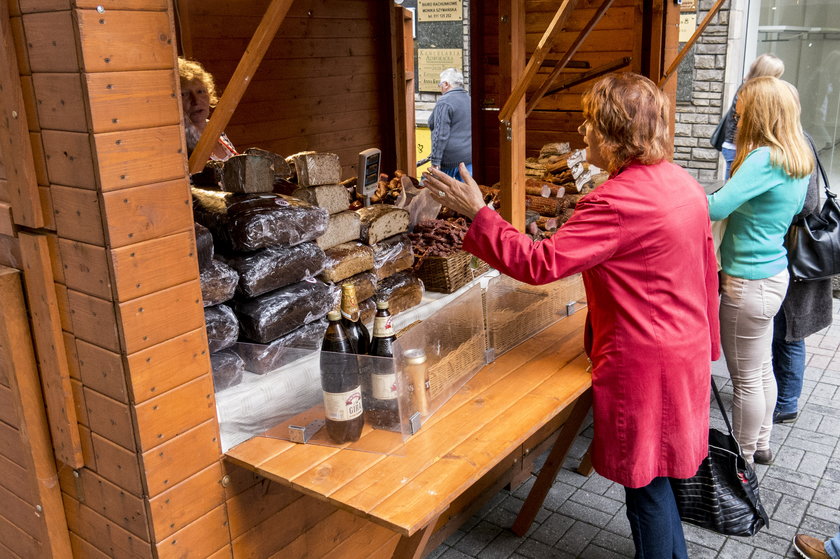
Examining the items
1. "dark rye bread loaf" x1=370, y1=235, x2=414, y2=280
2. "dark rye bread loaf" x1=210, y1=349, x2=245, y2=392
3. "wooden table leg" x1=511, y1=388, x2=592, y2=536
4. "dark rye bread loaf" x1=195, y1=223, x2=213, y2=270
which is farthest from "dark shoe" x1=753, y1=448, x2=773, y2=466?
"dark rye bread loaf" x1=195, y1=223, x2=213, y2=270

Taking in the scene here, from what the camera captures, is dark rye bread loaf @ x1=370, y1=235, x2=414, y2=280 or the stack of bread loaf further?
dark rye bread loaf @ x1=370, y1=235, x2=414, y2=280

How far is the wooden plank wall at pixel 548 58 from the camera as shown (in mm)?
6191

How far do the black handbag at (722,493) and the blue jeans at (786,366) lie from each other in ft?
4.80

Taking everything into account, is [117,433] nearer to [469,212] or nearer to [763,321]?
[469,212]

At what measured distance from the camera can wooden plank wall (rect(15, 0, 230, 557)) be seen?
201 cm

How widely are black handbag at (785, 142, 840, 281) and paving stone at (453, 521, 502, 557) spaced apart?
2263 millimetres

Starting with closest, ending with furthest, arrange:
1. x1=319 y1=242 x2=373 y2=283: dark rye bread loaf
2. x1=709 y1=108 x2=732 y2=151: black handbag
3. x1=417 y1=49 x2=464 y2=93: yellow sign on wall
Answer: x1=319 y1=242 x2=373 y2=283: dark rye bread loaf, x1=709 y1=108 x2=732 y2=151: black handbag, x1=417 y1=49 x2=464 y2=93: yellow sign on wall

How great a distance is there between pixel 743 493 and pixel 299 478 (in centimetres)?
221

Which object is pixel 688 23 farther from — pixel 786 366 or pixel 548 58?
pixel 786 366

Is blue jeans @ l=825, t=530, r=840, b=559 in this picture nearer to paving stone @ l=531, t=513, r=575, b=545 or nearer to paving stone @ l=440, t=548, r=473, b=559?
paving stone @ l=531, t=513, r=575, b=545

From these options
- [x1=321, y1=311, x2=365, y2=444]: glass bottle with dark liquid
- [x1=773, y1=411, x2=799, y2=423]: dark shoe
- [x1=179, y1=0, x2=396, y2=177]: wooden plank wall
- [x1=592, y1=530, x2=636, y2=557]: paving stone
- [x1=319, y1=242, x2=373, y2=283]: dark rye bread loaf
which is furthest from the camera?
[x1=179, y1=0, x2=396, y2=177]: wooden plank wall

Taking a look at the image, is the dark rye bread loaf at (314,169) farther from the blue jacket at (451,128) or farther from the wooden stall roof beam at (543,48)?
the blue jacket at (451,128)

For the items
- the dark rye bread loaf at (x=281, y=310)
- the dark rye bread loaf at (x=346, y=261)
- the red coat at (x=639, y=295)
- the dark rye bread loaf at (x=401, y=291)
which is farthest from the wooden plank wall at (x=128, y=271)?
the dark rye bread loaf at (x=401, y=291)

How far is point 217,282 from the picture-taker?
2582 millimetres
